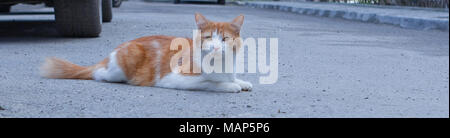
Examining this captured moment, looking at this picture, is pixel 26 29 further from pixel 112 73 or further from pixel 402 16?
pixel 402 16

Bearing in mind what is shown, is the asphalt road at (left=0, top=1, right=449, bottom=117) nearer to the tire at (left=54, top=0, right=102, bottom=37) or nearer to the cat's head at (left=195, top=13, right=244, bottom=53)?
the tire at (left=54, top=0, right=102, bottom=37)

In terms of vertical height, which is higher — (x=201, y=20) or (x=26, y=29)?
(x=201, y=20)

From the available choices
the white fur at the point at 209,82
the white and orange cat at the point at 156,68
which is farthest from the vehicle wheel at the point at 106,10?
the white fur at the point at 209,82

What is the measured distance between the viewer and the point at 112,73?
139 inches

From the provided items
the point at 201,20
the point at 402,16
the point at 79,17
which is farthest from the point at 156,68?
the point at 402,16

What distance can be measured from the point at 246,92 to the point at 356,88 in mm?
658

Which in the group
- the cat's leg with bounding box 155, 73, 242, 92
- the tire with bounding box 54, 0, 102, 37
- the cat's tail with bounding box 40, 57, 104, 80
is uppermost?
the cat's leg with bounding box 155, 73, 242, 92

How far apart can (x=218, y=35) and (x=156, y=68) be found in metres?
0.65

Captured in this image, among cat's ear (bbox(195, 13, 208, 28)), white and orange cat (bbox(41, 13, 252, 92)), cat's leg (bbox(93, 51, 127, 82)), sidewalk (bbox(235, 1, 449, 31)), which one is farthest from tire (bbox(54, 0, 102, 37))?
sidewalk (bbox(235, 1, 449, 31))

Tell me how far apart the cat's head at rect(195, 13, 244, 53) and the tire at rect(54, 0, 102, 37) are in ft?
9.96

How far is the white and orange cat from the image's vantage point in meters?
3.02

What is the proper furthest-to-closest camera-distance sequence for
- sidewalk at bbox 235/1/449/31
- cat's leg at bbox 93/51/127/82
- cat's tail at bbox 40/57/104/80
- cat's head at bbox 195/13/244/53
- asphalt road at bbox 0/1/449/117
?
sidewalk at bbox 235/1/449/31, cat's tail at bbox 40/57/104/80, cat's leg at bbox 93/51/127/82, cat's head at bbox 195/13/244/53, asphalt road at bbox 0/1/449/117

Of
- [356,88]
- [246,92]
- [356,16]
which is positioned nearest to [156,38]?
[246,92]

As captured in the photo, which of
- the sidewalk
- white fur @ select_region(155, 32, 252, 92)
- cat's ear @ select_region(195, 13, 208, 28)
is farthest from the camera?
the sidewalk
